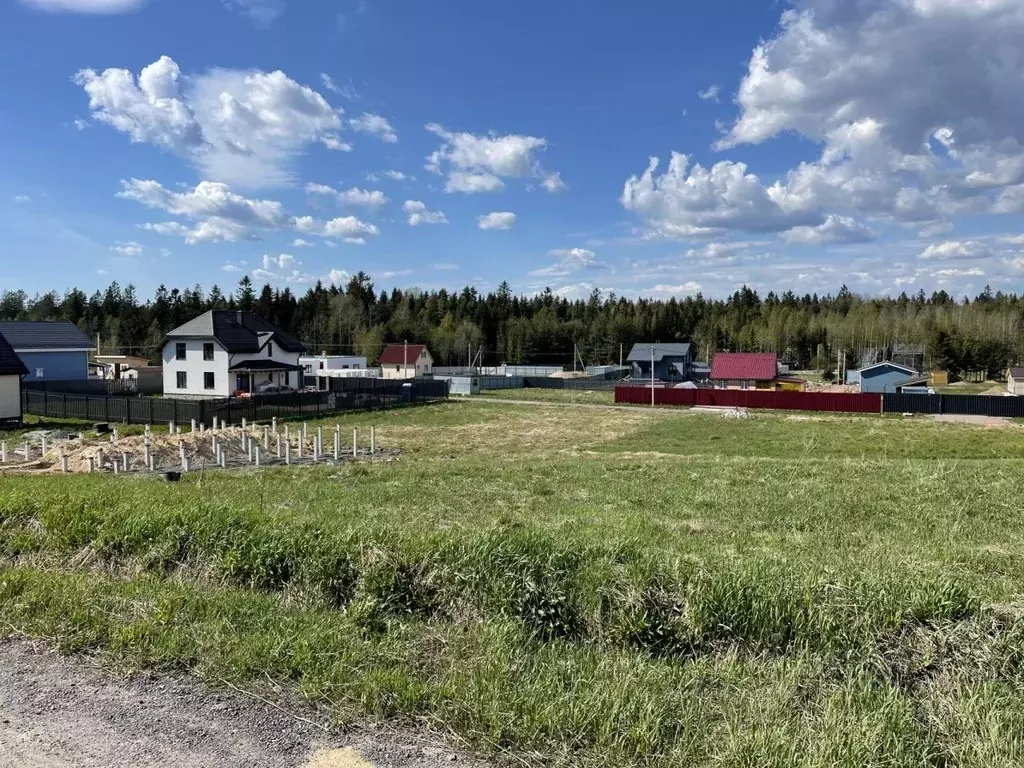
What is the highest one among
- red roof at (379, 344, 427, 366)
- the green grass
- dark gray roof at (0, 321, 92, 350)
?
dark gray roof at (0, 321, 92, 350)

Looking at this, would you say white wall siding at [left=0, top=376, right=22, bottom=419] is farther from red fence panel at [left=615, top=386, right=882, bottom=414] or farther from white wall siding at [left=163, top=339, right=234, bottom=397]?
red fence panel at [left=615, top=386, right=882, bottom=414]

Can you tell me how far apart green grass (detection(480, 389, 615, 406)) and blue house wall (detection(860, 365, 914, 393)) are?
2388 cm

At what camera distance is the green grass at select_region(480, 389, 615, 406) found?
181 ft

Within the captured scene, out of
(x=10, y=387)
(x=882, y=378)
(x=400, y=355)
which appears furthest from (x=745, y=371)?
(x=10, y=387)

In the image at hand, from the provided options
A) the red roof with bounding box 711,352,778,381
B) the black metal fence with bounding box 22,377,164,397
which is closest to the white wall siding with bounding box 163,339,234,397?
the black metal fence with bounding box 22,377,164,397

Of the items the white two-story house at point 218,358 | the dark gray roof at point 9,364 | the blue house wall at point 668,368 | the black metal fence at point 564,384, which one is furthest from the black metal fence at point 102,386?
the blue house wall at point 668,368

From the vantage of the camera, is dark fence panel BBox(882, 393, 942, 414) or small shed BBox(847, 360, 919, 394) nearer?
dark fence panel BBox(882, 393, 942, 414)

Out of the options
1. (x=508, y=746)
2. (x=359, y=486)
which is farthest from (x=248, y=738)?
(x=359, y=486)

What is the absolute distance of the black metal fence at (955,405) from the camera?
1682 inches

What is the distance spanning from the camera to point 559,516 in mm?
9820

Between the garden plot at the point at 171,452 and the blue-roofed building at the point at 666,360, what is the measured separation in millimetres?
61945

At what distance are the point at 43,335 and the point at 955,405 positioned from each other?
2465 inches

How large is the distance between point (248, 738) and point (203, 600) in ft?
6.33

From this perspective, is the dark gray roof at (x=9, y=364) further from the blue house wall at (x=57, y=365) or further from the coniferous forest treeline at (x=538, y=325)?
the coniferous forest treeline at (x=538, y=325)
